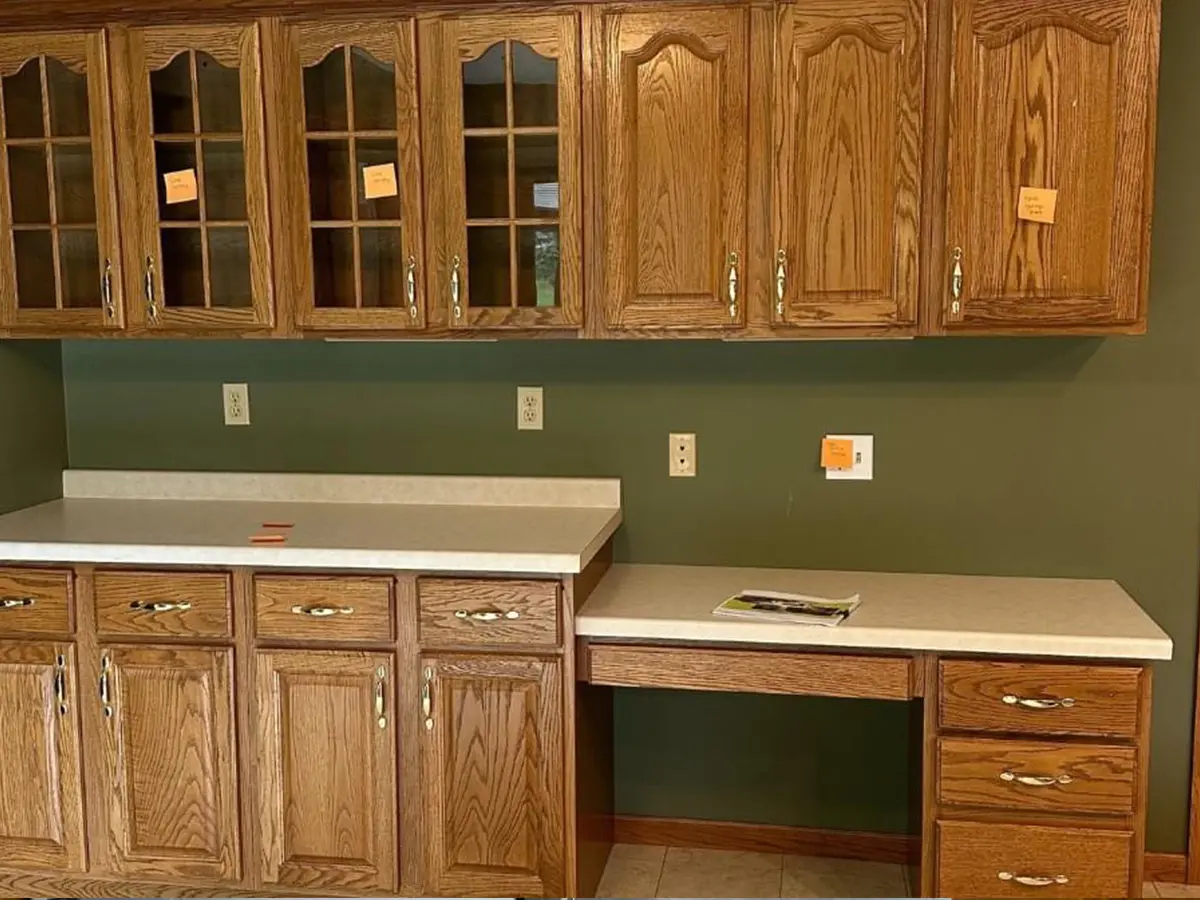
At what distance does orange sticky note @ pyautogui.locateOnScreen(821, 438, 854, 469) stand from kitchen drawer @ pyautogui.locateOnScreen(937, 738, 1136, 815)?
77cm

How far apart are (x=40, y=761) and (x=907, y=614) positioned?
2.01 metres

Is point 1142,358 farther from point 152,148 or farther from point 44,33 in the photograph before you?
point 44,33

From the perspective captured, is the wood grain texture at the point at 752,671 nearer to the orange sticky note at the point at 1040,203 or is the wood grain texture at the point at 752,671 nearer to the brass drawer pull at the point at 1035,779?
the brass drawer pull at the point at 1035,779

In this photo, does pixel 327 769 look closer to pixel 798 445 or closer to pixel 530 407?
pixel 530 407

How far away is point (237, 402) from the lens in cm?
327

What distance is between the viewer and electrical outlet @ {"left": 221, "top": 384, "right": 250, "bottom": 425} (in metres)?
3.27

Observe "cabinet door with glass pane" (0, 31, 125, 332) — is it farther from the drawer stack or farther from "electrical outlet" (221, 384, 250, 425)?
the drawer stack

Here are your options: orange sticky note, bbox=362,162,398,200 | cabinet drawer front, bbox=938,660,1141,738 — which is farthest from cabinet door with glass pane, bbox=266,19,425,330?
cabinet drawer front, bbox=938,660,1141,738

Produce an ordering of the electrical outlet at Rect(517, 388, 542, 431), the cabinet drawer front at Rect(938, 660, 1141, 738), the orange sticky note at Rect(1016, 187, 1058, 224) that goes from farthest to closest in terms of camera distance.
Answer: the electrical outlet at Rect(517, 388, 542, 431), the orange sticky note at Rect(1016, 187, 1058, 224), the cabinet drawer front at Rect(938, 660, 1141, 738)

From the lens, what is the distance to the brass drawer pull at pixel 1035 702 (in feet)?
8.07

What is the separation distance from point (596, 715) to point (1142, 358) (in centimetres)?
155

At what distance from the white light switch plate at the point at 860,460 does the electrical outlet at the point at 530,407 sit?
2.42 feet

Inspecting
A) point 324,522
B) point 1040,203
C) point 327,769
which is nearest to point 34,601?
point 324,522

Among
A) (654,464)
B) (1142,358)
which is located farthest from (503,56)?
(1142,358)
